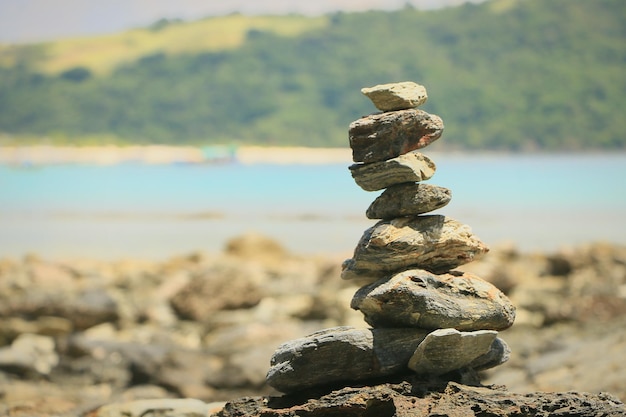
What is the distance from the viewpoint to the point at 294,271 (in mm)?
23422

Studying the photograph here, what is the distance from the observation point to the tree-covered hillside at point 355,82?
9300cm

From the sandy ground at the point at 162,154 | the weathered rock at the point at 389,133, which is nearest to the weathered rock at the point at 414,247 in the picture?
the weathered rock at the point at 389,133

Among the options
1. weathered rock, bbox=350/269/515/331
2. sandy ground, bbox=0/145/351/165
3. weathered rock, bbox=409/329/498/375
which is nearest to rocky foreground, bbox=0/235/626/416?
weathered rock, bbox=409/329/498/375

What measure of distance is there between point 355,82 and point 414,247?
328 ft

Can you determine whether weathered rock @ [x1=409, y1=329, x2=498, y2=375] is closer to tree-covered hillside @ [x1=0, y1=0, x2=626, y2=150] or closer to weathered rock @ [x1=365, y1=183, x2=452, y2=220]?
weathered rock @ [x1=365, y1=183, x2=452, y2=220]

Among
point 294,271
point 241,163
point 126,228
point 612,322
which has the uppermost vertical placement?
point 241,163

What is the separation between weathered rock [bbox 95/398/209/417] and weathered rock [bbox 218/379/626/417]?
1110mm

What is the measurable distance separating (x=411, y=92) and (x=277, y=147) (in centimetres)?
8749

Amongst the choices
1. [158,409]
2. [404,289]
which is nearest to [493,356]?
[404,289]

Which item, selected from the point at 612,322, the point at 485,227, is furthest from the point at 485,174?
the point at 612,322

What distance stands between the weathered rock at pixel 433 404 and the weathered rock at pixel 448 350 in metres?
0.12

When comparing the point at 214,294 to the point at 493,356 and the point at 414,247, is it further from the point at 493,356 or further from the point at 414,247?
the point at 414,247

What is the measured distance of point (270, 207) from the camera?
174 feet

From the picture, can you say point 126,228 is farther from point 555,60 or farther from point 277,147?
point 555,60
